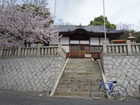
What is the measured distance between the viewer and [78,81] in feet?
21.5

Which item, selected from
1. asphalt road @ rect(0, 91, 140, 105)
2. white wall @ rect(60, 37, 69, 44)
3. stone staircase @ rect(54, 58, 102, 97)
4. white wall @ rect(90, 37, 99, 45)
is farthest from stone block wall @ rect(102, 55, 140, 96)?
white wall @ rect(60, 37, 69, 44)

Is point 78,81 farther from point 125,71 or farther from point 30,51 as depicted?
point 30,51

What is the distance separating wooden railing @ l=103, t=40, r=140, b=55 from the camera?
21.7 feet

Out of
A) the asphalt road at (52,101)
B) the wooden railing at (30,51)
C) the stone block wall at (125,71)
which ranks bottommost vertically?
the asphalt road at (52,101)

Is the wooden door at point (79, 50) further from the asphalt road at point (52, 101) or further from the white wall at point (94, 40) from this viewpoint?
the asphalt road at point (52, 101)

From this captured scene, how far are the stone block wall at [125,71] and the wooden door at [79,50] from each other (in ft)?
19.4

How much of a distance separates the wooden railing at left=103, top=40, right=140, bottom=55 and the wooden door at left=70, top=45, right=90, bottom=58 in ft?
18.8

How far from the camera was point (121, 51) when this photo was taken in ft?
22.2

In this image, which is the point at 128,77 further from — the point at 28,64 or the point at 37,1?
the point at 37,1

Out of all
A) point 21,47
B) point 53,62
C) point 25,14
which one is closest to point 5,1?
point 25,14

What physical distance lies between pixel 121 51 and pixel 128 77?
186 cm

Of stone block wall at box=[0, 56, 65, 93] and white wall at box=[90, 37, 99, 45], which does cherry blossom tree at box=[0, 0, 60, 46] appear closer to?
stone block wall at box=[0, 56, 65, 93]

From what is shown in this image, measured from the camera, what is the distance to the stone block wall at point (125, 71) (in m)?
5.86

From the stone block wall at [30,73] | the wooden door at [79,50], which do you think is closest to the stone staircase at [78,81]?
the stone block wall at [30,73]
